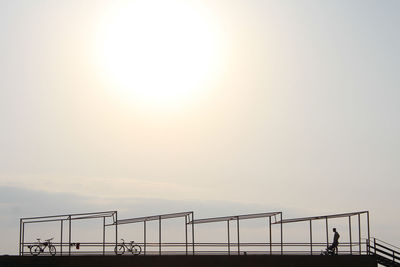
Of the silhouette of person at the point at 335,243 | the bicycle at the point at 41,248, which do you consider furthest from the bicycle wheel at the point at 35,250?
the silhouette of person at the point at 335,243

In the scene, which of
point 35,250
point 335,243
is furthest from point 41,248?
point 335,243

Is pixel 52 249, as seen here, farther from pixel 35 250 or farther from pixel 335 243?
pixel 335 243

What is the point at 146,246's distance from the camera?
5394 cm

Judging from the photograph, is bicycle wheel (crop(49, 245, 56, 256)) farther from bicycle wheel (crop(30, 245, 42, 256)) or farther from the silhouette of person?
the silhouette of person

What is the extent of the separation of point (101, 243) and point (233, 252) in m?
8.31

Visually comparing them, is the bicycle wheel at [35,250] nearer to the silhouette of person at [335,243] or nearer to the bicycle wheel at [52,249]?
the bicycle wheel at [52,249]
